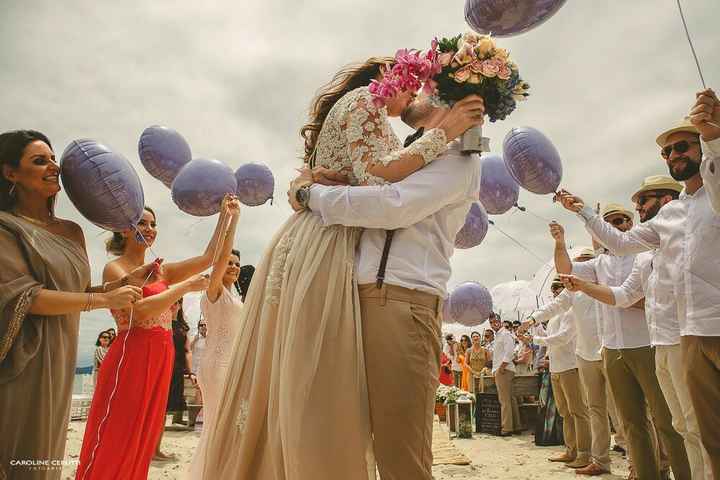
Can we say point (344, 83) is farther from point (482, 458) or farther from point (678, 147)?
point (482, 458)

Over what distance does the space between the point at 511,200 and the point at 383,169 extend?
4.25m

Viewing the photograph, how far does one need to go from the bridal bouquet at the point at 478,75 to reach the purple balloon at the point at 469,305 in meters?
5.82

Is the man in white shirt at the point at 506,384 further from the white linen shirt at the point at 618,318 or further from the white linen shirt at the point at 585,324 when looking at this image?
the white linen shirt at the point at 618,318

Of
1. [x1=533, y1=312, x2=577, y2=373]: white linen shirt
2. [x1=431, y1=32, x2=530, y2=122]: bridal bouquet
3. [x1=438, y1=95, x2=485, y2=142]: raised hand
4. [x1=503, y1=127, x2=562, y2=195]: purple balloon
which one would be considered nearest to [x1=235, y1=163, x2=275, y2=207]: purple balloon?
[x1=503, y1=127, x2=562, y2=195]: purple balloon

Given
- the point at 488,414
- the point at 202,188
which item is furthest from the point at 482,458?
the point at 202,188

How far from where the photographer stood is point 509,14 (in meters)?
3.17

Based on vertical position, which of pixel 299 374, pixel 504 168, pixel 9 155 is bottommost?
pixel 299 374

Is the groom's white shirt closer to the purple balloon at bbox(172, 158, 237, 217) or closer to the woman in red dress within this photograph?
the woman in red dress

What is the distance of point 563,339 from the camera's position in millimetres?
7469

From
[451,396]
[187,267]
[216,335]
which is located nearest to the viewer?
[187,267]

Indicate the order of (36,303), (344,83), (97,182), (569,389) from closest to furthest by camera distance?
(344,83), (36,303), (97,182), (569,389)

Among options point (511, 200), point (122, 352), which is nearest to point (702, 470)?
point (511, 200)

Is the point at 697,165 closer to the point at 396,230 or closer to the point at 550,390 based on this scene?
the point at 396,230

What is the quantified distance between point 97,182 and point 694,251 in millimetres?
3708
